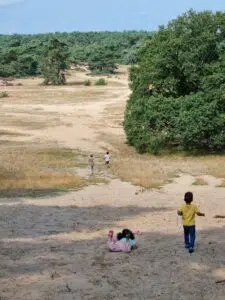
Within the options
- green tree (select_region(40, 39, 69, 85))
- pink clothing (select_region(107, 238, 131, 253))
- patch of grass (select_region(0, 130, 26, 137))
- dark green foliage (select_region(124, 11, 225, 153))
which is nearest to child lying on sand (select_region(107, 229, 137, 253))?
pink clothing (select_region(107, 238, 131, 253))

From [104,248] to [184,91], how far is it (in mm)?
33925

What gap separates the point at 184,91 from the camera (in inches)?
2004

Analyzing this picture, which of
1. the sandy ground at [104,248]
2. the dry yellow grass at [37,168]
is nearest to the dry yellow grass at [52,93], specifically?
the dry yellow grass at [37,168]

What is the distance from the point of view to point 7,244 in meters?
19.2

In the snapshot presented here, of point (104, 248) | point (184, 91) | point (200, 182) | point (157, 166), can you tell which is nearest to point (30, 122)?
point (184, 91)

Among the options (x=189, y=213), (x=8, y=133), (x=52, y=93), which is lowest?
(x=8, y=133)

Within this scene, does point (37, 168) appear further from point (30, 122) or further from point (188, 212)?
point (30, 122)

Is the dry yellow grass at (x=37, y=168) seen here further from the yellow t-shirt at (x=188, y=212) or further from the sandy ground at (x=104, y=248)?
the yellow t-shirt at (x=188, y=212)

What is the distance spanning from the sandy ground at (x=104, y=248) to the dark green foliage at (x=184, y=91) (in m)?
12.8

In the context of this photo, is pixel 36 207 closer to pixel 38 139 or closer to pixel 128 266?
pixel 128 266

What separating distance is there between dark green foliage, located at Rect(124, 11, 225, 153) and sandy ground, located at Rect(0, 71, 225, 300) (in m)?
12.8

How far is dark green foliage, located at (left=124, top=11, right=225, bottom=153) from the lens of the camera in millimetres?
46031

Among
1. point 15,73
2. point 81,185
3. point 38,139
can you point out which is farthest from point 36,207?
point 15,73

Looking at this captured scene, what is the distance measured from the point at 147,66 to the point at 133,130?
5.64 metres
